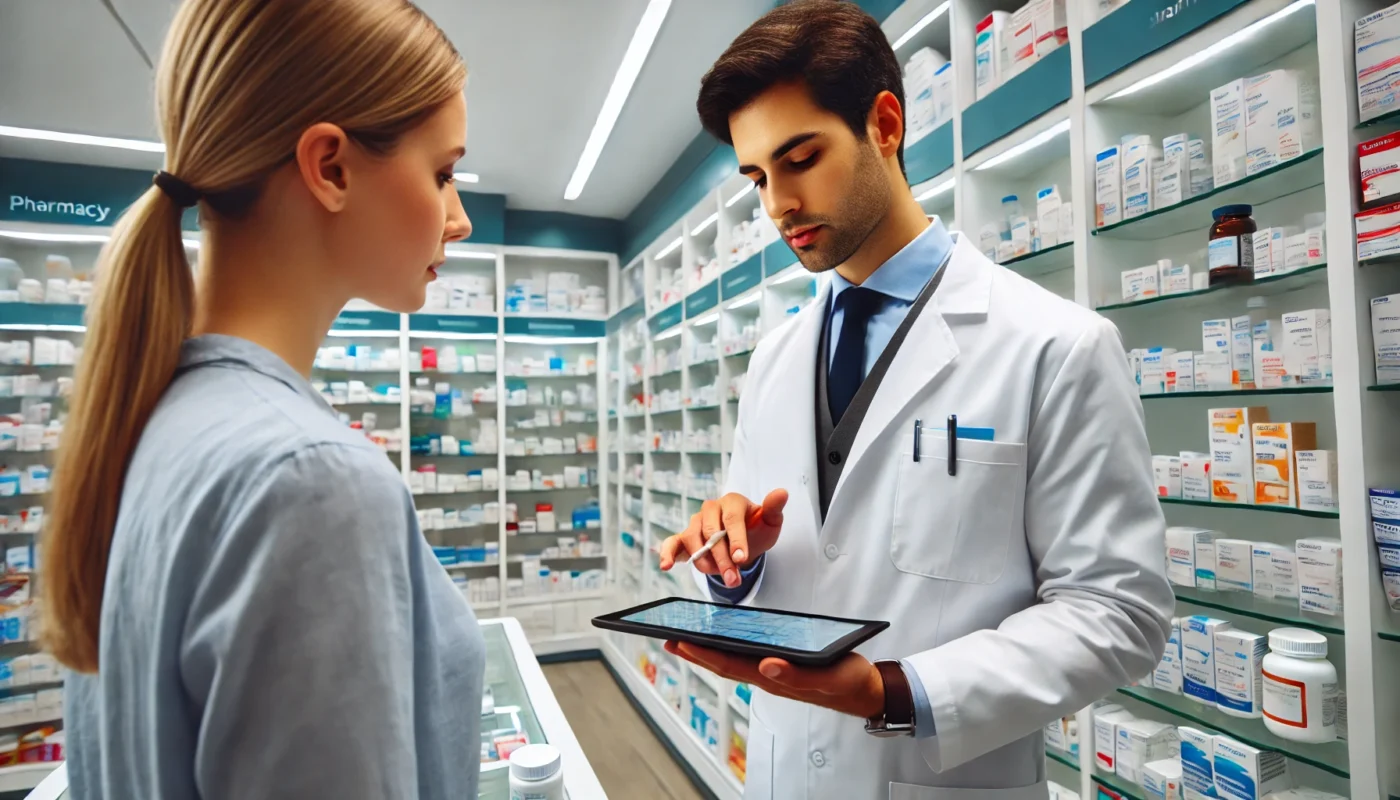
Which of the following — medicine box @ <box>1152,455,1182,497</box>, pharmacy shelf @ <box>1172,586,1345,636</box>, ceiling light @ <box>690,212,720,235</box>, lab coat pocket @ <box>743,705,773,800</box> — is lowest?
lab coat pocket @ <box>743,705,773,800</box>

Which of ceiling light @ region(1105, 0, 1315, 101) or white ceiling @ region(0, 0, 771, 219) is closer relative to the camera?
ceiling light @ region(1105, 0, 1315, 101)

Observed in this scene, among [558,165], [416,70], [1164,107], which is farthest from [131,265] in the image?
[558,165]

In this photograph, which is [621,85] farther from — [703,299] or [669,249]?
[669,249]

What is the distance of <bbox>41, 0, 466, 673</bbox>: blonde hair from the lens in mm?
648

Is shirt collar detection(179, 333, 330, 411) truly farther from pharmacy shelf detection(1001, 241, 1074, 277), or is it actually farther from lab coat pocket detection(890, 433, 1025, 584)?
pharmacy shelf detection(1001, 241, 1074, 277)

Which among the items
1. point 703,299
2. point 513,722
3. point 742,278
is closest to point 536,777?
point 513,722

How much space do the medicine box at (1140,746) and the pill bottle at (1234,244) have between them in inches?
48.4

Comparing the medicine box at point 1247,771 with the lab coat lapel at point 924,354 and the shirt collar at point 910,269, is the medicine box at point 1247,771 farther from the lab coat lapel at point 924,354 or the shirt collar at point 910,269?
the shirt collar at point 910,269

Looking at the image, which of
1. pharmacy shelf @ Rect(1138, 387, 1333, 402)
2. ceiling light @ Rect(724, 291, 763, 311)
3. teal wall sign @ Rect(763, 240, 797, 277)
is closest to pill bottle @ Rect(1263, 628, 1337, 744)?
pharmacy shelf @ Rect(1138, 387, 1333, 402)

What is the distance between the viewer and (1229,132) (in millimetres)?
1852

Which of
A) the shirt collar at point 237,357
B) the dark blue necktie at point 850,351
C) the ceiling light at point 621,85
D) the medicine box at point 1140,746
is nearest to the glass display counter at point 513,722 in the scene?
the dark blue necktie at point 850,351

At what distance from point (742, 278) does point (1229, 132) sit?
274 centimetres

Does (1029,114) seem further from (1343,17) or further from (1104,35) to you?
(1343,17)

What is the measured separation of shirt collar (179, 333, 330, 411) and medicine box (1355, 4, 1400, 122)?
2.00 meters
